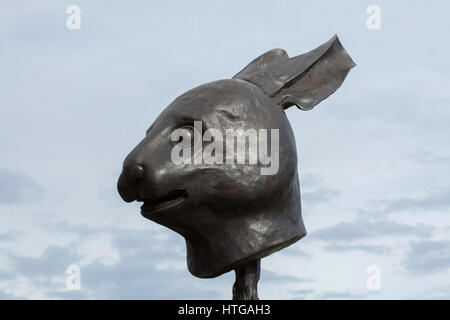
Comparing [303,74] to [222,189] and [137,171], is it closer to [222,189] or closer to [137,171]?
[222,189]

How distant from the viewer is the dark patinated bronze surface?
7.79 m

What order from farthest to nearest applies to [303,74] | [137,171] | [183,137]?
[303,74]
[183,137]
[137,171]

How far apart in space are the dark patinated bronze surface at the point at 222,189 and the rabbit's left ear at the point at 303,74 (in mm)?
153

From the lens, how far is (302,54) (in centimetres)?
898

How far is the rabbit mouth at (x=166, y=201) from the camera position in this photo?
7.84 m

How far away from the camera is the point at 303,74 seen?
873cm

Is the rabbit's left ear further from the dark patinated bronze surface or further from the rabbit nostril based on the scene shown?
the rabbit nostril

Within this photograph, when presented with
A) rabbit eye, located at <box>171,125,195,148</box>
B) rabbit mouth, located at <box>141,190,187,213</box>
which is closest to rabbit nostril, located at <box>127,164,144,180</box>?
rabbit mouth, located at <box>141,190,187,213</box>

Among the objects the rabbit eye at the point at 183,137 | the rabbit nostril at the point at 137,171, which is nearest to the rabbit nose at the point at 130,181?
the rabbit nostril at the point at 137,171

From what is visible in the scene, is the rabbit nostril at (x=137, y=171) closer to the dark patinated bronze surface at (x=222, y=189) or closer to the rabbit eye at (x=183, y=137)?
the dark patinated bronze surface at (x=222, y=189)

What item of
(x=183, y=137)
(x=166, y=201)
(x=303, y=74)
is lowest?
(x=166, y=201)

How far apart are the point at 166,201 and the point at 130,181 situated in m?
0.36

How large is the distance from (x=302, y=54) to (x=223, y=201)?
1.97 meters

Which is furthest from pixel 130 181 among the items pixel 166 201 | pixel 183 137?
pixel 183 137
